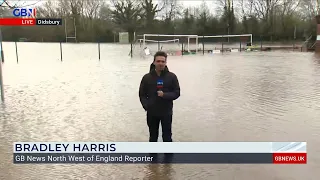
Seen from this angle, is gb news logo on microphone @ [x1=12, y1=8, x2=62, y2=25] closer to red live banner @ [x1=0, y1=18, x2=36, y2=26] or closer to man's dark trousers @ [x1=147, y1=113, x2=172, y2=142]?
red live banner @ [x1=0, y1=18, x2=36, y2=26]

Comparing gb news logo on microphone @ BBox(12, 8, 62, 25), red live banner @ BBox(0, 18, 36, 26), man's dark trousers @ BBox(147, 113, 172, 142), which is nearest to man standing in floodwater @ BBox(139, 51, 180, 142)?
man's dark trousers @ BBox(147, 113, 172, 142)

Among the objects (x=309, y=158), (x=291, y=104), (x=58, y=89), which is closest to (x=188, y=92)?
(x=291, y=104)

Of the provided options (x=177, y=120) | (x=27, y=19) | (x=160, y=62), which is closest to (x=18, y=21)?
(x=27, y=19)

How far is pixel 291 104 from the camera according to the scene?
919cm

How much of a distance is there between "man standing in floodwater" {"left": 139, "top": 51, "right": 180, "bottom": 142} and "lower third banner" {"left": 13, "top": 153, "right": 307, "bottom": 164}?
48 centimetres

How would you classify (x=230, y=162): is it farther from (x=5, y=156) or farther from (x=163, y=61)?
(x=5, y=156)

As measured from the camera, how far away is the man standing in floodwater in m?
4.82

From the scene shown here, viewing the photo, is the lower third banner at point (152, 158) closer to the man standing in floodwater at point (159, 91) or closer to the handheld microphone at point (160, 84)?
the man standing in floodwater at point (159, 91)

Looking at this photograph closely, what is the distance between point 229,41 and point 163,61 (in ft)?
181

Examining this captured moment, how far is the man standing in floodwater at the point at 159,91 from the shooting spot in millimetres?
4820

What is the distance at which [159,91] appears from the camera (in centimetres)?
480

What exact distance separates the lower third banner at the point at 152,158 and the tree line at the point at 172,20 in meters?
59.7

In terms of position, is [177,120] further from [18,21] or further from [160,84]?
[18,21]

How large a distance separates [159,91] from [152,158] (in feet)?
3.58
